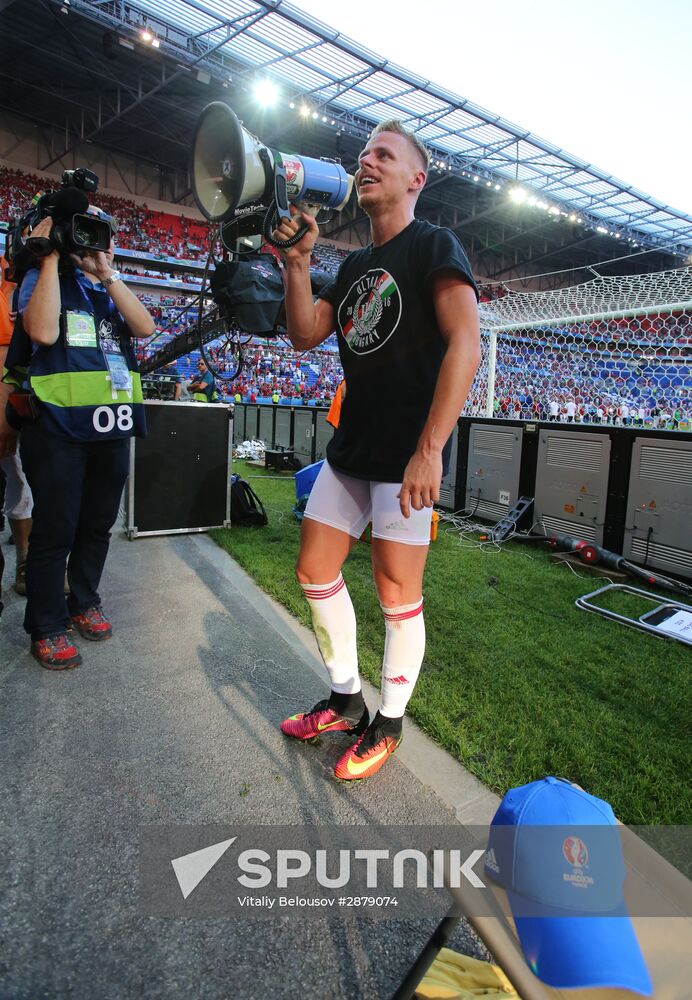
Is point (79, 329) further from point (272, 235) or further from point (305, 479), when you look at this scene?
point (305, 479)

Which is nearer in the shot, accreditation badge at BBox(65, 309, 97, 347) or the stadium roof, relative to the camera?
accreditation badge at BBox(65, 309, 97, 347)

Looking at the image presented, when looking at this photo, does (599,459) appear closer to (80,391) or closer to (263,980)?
(80,391)

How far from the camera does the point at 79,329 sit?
2.23 m

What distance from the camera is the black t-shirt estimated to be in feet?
4.82

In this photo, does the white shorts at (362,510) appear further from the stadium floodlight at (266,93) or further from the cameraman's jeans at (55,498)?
the stadium floodlight at (266,93)

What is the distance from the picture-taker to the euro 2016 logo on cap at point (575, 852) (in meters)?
0.68

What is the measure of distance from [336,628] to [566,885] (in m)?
1.07

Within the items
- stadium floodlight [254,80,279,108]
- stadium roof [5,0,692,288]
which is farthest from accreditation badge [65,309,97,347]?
stadium floodlight [254,80,279,108]

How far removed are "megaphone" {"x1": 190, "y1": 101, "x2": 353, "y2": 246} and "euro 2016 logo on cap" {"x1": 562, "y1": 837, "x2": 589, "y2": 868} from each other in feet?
4.75

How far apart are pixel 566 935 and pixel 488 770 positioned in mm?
1113

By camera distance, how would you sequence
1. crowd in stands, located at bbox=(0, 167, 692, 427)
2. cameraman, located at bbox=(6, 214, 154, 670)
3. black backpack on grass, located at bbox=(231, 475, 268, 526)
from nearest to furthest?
cameraman, located at bbox=(6, 214, 154, 670) → black backpack on grass, located at bbox=(231, 475, 268, 526) → crowd in stands, located at bbox=(0, 167, 692, 427)

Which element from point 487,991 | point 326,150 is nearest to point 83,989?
point 487,991

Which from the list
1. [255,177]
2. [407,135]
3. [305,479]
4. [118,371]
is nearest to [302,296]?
[255,177]

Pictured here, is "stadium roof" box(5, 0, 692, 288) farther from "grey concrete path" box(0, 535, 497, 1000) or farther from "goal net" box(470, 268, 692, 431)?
"grey concrete path" box(0, 535, 497, 1000)
